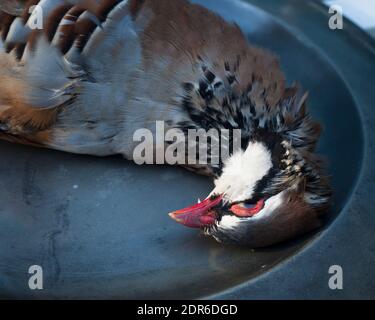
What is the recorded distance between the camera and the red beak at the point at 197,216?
154cm

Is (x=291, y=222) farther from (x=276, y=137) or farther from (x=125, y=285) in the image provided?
(x=125, y=285)

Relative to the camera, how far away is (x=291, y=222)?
1457mm

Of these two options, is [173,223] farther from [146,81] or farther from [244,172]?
[146,81]

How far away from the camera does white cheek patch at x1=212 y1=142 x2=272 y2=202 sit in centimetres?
153

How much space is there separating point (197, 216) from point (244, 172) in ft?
0.54

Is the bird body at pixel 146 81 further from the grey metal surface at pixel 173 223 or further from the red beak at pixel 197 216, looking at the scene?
the grey metal surface at pixel 173 223

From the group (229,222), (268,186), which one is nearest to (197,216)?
(229,222)

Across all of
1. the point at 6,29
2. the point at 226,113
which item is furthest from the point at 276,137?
the point at 6,29

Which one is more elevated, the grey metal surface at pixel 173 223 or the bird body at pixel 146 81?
the bird body at pixel 146 81

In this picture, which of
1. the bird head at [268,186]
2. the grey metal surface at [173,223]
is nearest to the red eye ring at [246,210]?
the bird head at [268,186]

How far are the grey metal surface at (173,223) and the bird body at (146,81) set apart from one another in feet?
0.41
